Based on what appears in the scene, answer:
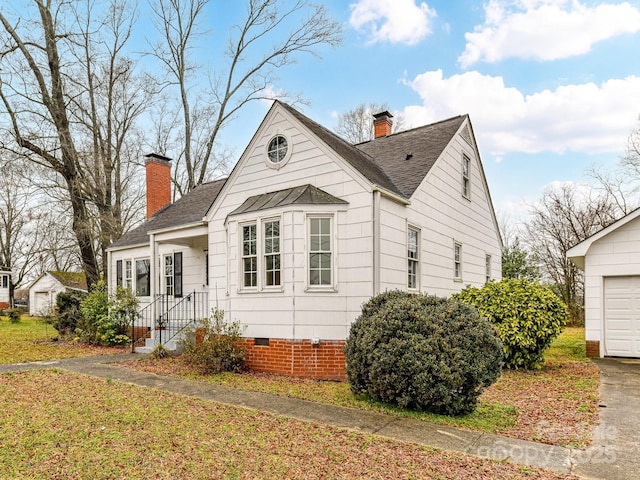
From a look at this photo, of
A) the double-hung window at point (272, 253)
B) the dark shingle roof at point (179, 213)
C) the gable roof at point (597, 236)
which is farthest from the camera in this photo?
the dark shingle roof at point (179, 213)

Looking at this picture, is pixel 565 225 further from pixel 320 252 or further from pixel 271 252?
pixel 271 252

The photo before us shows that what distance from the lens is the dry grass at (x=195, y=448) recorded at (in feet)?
13.4

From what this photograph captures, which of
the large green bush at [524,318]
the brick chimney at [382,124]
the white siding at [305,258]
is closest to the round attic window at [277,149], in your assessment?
the white siding at [305,258]

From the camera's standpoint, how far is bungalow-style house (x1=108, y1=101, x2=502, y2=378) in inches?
342

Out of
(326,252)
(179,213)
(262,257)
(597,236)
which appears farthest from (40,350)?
(597,236)

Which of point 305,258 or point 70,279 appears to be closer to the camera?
point 305,258

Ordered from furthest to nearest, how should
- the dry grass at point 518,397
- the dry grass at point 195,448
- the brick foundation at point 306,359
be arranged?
the brick foundation at point 306,359
the dry grass at point 518,397
the dry grass at point 195,448

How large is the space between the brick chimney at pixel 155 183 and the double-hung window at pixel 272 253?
987cm

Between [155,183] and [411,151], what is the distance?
10715 mm

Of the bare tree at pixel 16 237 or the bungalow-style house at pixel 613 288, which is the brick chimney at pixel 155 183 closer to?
the bungalow-style house at pixel 613 288

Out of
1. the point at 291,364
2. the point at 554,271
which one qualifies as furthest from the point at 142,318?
the point at 554,271

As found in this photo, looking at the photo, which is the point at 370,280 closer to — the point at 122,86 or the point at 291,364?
the point at 291,364

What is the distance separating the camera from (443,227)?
11883mm

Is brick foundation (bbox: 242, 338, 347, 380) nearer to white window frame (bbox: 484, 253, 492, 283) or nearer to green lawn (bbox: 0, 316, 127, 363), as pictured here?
green lawn (bbox: 0, 316, 127, 363)
